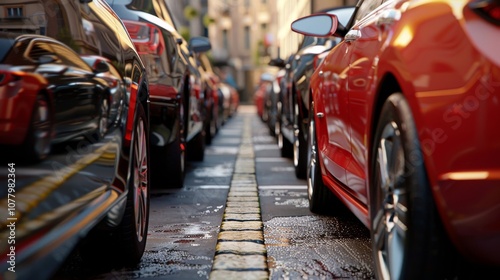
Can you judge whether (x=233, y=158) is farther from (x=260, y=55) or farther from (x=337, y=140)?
(x=260, y=55)

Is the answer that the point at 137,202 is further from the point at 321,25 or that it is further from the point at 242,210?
the point at 242,210

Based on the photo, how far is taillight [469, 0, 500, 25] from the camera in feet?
8.15

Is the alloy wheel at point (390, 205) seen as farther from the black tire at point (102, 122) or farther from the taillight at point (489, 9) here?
the black tire at point (102, 122)

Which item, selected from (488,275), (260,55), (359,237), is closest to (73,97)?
(488,275)

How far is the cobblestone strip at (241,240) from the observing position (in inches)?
154

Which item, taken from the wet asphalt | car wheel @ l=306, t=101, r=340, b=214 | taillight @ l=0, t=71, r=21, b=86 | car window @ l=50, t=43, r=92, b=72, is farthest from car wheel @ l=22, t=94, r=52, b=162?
car wheel @ l=306, t=101, r=340, b=214

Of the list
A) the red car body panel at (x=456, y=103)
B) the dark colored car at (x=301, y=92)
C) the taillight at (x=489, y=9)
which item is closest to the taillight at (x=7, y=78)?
the red car body panel at (x=456, y=103)

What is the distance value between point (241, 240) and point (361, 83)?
1473 mm

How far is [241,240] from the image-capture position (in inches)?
187

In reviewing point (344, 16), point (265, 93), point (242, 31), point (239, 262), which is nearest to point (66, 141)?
point (239, 262)

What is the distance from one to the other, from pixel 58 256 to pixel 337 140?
2291mm

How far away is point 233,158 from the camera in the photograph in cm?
1106

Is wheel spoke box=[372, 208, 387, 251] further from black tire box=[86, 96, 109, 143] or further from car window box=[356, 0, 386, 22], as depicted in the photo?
car window box=[356, 0, 386, 22]

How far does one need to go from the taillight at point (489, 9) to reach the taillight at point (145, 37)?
405 centimetres
